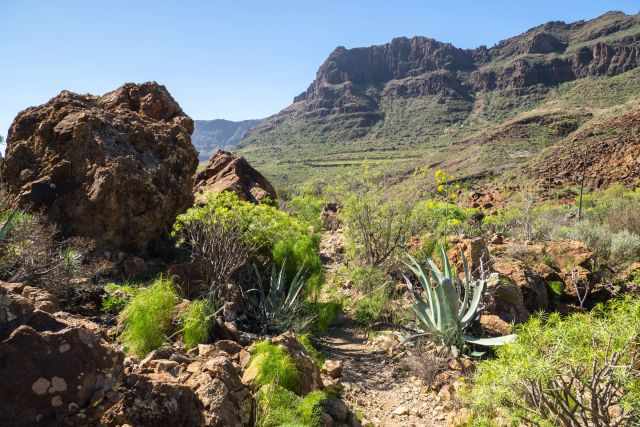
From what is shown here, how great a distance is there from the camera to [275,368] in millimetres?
3969

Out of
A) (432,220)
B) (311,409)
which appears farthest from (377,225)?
(311,409)

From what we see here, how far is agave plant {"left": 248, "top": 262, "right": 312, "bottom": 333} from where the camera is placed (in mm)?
6488

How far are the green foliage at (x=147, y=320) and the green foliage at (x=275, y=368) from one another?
1.24m

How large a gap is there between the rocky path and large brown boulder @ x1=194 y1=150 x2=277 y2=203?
22.3ft

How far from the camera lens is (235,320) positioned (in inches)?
247

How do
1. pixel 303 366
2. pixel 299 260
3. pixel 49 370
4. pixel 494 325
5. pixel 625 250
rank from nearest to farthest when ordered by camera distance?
pixel 49 370, pixel 303 366, pixel 494 325, pixel 299 260, pixel 625 250

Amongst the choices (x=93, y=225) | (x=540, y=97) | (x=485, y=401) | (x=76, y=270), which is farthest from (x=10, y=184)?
(x=540, y=97)

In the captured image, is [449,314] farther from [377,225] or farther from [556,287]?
[377,225]

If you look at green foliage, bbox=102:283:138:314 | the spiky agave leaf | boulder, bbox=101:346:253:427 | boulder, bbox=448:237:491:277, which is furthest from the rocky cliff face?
boulder, bbox=101:346:253:427

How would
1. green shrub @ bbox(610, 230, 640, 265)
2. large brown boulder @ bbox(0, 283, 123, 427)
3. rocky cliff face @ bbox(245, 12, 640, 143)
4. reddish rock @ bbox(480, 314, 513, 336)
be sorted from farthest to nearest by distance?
rocky cliff face @ bbox(245, 12, 640, 143) < green shrub @ bbox(610, 230, 640, 265) < reddish rock @ bbox(480, 314, 513, 336) < large brown boulder @ bbox(0, 283, 123, 427)

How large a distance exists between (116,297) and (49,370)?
11.4ft

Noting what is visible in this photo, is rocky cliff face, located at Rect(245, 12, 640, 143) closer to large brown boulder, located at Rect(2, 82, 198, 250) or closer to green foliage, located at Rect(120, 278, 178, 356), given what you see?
large brown boulder, located at Rect(2, 82, 198, 250)

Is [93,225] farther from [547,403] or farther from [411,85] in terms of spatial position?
[411,85]

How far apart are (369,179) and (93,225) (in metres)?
6.27
